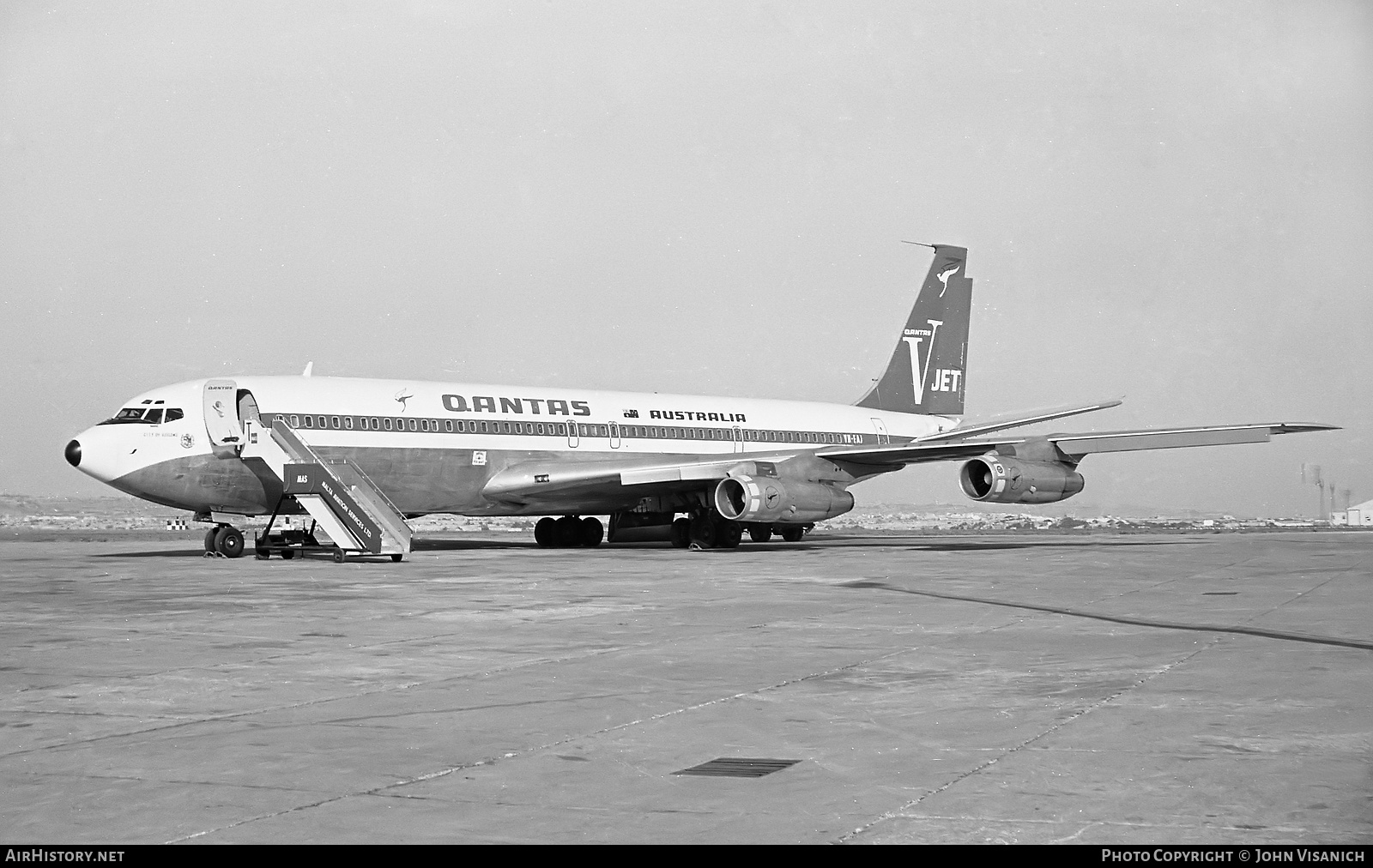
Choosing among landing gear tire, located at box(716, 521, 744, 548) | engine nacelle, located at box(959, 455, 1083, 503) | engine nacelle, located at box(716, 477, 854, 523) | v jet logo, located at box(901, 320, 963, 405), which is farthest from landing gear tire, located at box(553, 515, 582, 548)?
v jet logo, located at box(901, 320, 963, 405)

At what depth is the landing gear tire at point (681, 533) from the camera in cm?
3291

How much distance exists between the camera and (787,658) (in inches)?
424

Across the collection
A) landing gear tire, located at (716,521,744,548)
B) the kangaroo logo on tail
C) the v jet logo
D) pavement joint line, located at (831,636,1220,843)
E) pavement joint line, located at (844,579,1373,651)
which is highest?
the kangaroo logo on tail

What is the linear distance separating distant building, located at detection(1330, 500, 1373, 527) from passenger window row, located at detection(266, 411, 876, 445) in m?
50.9

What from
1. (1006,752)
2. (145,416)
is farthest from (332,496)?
(1006,752)

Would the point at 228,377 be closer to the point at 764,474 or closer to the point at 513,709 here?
the point at 764,474

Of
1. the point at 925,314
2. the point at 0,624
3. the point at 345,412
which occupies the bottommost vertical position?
the point at 0,624

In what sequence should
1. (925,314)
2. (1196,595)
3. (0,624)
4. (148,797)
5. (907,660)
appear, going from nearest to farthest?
(148,797)
(907,660)
(0,624)
(1196,595)
(925,314)

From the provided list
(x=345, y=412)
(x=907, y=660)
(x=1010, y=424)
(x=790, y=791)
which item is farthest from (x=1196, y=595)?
(x=1010, y=424)

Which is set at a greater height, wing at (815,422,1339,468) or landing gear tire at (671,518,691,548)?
wing at (815,422,1339,468)

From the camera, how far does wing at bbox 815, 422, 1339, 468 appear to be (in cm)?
2933

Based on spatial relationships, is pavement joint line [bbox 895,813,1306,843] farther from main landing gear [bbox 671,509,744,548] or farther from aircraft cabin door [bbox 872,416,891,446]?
aircraft cabin door [bbox 872,416,891,446]

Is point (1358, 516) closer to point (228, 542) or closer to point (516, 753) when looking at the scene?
point (228, 542)
